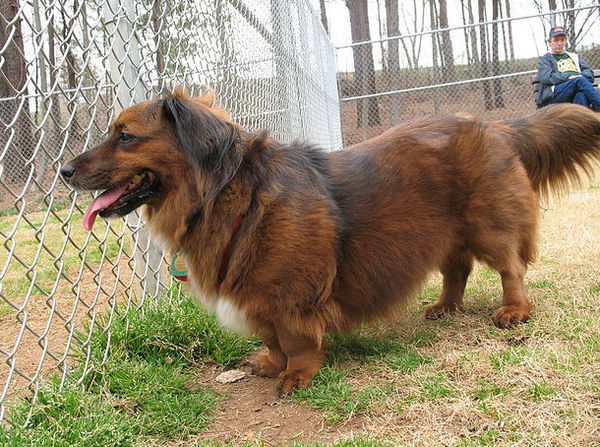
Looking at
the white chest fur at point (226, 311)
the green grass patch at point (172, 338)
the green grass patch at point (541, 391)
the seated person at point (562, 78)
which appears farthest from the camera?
the seated person at point (562, 78)

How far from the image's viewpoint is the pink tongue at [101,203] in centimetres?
254

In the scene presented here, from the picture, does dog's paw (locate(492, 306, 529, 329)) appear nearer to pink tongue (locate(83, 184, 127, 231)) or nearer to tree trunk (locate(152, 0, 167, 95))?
pink tongue (locate(83, 184, 127, 231))

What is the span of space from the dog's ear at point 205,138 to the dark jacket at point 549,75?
23.4ft

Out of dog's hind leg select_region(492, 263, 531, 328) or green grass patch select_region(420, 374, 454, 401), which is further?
dog's hind leg select_region(492, 263, 531, 328)

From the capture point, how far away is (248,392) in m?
2.81

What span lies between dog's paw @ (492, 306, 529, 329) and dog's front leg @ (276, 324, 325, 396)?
1.11m

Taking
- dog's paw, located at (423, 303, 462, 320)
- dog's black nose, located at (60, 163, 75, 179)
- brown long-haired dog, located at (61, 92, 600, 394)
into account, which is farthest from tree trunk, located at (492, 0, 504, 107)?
dog's black nose, located at (60, 163, 75, 179)

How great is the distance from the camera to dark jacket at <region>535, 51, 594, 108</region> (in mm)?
8273

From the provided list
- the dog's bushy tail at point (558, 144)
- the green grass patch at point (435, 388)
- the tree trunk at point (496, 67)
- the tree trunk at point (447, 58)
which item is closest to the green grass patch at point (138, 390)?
the green grass patch at point (435, 388)

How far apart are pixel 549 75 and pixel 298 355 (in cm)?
726

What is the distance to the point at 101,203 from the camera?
2.54 m

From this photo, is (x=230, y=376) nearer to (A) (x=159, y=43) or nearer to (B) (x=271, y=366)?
(B) (x=271, y=366)

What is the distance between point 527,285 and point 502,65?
21261 mm

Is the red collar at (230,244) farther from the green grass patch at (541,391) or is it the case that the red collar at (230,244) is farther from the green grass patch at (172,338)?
the green grass patch at (541,391)
